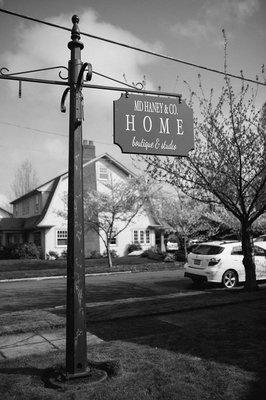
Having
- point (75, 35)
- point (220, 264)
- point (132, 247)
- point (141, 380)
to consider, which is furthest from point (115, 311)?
point (132, 247)

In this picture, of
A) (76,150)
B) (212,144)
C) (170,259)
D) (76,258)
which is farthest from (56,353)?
(170,259)

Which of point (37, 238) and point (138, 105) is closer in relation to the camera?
point (138, 105)

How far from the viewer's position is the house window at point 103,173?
34.2 meters

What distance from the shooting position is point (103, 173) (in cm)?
3438

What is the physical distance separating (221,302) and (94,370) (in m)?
5.58

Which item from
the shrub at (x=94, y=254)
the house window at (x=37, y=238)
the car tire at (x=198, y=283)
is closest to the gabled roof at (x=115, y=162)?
the shrub at (x=94, y=254)

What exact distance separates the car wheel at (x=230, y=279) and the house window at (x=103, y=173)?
70.5ft

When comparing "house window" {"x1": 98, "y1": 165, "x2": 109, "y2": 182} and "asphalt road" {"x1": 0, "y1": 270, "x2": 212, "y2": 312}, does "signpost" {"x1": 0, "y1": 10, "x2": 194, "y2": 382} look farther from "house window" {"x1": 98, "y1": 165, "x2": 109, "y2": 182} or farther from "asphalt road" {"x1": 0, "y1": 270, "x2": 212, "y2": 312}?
"house window" {"x1": 98, "y1": 165, "x2": 109, "y2": 182}

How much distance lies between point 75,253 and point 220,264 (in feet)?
32.2

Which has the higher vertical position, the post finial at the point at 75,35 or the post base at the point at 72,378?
the post finial at the point at 75,35

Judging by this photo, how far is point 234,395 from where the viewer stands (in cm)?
427

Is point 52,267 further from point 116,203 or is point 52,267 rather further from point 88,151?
point 88,151

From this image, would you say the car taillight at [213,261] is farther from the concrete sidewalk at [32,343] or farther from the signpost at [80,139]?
the signpost at [80,139]

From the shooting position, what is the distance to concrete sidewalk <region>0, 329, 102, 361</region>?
235 inches
